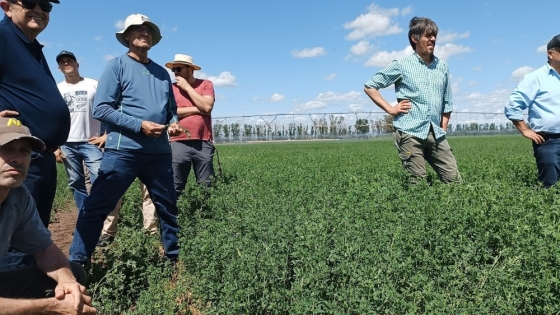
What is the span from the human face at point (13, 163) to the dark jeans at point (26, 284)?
657 mm

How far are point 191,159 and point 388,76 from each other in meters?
2.65

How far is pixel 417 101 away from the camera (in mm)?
5188

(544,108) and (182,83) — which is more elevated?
(182,83)

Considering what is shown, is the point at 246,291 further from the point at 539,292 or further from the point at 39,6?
the point at 39,6

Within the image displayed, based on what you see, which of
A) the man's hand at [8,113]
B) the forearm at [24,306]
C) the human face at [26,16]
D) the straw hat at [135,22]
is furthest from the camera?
the straw hat at [135,22]

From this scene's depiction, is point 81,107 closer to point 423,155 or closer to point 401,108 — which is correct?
point 401,108

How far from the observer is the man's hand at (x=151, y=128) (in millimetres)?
4090

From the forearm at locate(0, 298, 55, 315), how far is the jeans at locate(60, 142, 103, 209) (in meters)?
3.05

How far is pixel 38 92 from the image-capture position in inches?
125

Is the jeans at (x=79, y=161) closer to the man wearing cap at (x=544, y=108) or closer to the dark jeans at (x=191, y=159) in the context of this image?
the dark jeans at (x=191, y=159)

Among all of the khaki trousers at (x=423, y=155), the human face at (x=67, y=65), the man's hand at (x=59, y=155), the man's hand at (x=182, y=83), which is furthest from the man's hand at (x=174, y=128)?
the khaki trousers at (x=423, y=155)

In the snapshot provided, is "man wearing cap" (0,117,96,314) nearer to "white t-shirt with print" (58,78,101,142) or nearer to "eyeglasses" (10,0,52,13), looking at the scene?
"eyeglasses" (10,0,52,13)

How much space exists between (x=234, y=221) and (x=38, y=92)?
2.09 meters

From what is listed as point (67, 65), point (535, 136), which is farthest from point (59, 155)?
point (535, 136)
